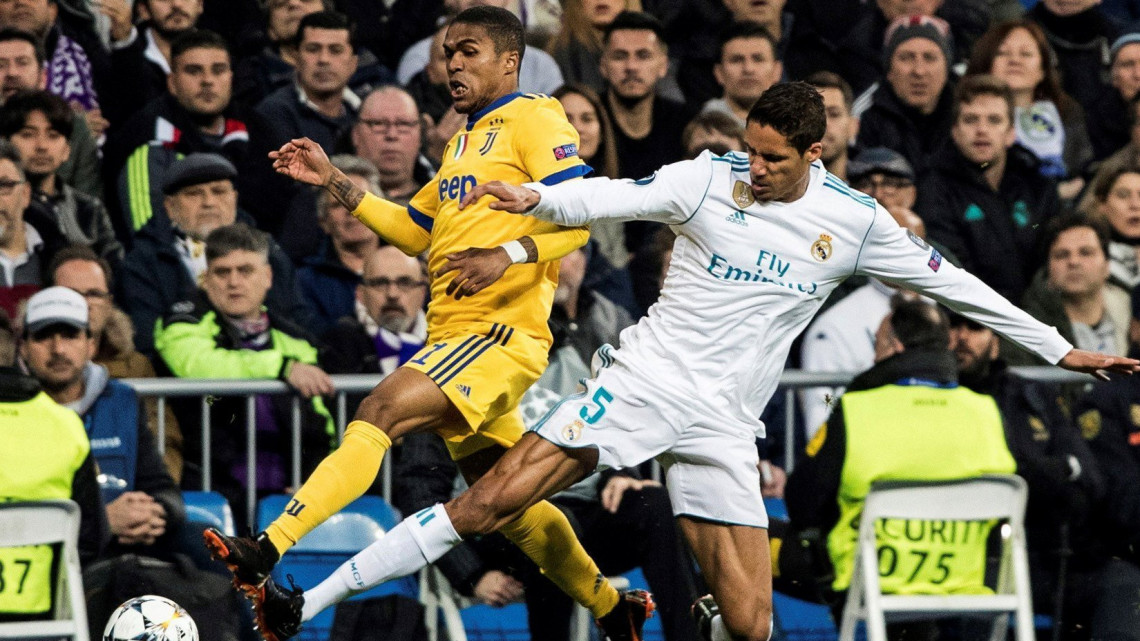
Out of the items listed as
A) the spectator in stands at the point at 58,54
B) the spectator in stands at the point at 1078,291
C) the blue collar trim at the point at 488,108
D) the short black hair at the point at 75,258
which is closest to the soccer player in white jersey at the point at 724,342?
the blue collar trim at the point at 488,108

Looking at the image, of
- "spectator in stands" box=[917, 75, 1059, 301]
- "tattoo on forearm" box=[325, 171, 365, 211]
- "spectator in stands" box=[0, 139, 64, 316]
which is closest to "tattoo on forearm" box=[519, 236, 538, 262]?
"tattoo on forearm" box=[325, 171, 365, 211]

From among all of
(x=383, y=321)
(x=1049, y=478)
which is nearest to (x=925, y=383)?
(x=1049, y=478)

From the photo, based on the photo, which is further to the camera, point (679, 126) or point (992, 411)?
point (679, 126)

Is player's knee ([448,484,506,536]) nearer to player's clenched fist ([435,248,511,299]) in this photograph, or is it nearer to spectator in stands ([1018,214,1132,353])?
player's clenched fist ([435,248,511,299])

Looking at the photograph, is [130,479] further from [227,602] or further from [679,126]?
[679,126]

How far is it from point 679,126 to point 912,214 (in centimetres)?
181

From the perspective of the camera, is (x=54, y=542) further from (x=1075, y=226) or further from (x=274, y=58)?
(x=1075, y=226)

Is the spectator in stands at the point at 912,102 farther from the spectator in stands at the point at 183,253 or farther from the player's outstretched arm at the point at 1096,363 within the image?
the player's outstretched arm at the point at 1096,363

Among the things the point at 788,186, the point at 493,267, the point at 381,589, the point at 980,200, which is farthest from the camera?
the point at 980,200

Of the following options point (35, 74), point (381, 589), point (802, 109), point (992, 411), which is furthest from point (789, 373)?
point (35, 74)

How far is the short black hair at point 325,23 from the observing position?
443 inches

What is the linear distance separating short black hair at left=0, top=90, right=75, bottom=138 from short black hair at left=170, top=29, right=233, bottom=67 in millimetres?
838

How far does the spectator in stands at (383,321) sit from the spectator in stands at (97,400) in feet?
3.62

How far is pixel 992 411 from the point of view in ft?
27.9
